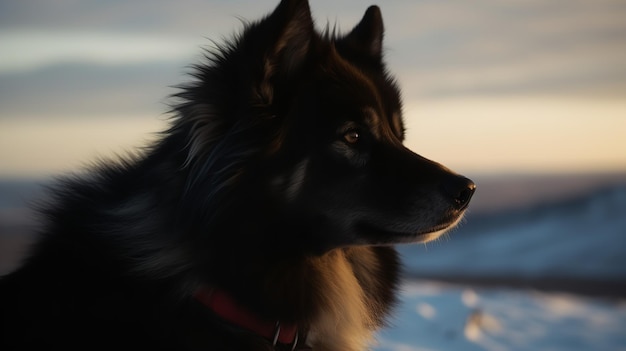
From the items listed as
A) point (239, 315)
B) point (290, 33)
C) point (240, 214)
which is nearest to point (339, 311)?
point (239, 315)

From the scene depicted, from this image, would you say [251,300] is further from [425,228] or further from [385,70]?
[385,70]

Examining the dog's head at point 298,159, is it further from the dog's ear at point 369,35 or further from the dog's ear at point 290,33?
the dog's ear at point 369,35

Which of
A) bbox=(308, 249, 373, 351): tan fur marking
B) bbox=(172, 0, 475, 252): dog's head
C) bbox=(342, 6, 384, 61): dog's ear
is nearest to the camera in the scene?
bbox=(172, 0, 475, 252): dog's head

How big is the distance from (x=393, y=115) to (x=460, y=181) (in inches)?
14.3

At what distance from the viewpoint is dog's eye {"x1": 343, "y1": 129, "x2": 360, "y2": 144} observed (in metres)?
2.10

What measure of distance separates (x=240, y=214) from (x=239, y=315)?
1.00ft

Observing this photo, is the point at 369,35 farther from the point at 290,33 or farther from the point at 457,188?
the point at 457,188

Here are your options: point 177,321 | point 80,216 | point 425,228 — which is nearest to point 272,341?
point 177,321

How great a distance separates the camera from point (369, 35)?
2.52 meters

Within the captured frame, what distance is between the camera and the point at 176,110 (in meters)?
2.17

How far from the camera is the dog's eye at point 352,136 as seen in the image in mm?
2098

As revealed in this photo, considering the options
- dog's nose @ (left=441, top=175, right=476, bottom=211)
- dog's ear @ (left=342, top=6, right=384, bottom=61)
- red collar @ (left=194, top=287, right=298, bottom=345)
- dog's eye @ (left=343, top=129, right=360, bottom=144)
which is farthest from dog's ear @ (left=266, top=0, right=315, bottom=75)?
red collar @ (left=194, top=287, right=298, bottom=345)

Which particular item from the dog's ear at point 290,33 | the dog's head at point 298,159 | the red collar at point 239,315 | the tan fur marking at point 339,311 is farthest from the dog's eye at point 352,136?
the red collar at point 239,315

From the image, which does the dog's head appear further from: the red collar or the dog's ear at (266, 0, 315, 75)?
the red collar
